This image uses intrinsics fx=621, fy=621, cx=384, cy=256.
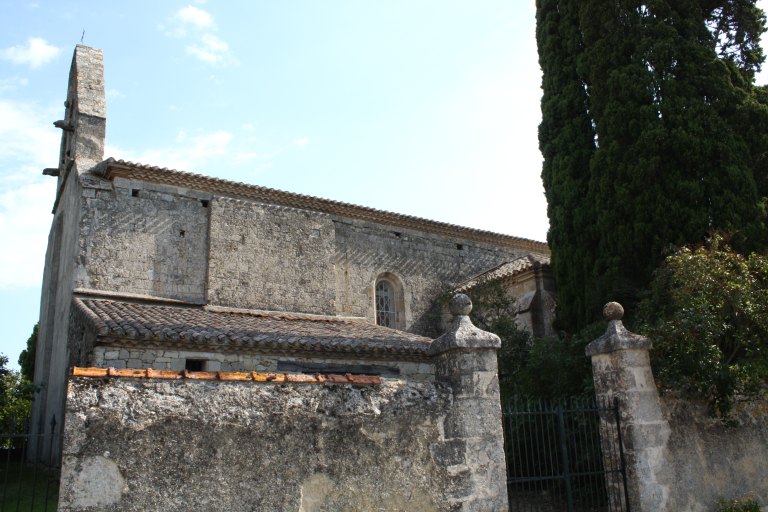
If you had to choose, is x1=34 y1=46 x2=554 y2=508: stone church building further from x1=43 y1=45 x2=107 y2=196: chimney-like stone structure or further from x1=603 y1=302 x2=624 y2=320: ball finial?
x1=603 y1=302 x2=624 y2=320: ball finial

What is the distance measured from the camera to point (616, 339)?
752 cm

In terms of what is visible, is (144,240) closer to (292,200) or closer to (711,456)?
(292,200)

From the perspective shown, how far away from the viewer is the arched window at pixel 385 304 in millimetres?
18375

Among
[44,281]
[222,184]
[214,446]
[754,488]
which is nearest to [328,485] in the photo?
[214,446]

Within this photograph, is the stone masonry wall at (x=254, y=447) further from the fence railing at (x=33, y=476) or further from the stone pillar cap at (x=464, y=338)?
the fence railing at (x=33, y=476)

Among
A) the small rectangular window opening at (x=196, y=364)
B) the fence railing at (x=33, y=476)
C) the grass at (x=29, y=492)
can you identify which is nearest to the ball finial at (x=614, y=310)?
the fence railing at (x=33, y=476)

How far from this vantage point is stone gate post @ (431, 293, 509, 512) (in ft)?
19.0

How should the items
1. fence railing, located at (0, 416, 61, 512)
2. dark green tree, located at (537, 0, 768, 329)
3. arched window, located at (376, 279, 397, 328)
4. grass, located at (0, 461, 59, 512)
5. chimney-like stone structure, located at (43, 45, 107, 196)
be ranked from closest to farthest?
1. fence railing, located at (0, 416, 61, 512)
2. grass, located at (0, 461, 59, 512)
3. dark green tree, located at (537, 0, 768, 329)
4. chimney-like stone structure, located at (43, 45, 107, 196)
5. arched window, located at (376, 279, 397, 328)

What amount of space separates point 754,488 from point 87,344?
10736 mm

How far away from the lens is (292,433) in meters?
5.15

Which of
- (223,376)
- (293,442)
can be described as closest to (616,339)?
(293,442)

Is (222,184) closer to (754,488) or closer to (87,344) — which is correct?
(87,344)

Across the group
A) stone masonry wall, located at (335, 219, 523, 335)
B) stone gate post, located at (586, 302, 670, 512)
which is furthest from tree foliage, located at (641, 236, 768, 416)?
stone masonry wall, located at (335, 219, 523, 335)

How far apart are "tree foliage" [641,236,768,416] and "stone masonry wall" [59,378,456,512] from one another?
3.83 m
